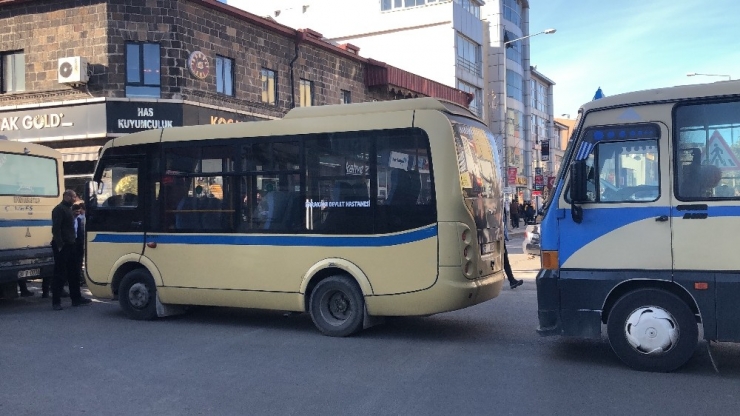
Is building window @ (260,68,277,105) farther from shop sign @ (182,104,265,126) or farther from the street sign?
the street sign

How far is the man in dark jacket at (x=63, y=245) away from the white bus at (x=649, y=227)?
8098 millimetres

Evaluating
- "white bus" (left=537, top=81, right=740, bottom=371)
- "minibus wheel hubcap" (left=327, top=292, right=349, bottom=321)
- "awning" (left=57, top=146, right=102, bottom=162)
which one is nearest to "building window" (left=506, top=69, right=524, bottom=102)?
"awning" (left=57, top=146, right=102, bottom=162)

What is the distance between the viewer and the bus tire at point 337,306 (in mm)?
8352

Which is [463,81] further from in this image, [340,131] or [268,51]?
[340,131]

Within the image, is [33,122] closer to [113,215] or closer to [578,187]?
[113,215]

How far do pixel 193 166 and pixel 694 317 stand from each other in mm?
6723

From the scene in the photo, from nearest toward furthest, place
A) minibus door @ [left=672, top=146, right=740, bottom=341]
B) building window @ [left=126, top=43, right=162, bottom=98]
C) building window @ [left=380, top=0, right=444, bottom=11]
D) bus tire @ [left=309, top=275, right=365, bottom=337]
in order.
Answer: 1. minibus door @ [left=672, top=146, right=740, bottom=341]
2. bus tire @ [left=309, top=275, right=365, bottom=337]
3. building window @ [left=126, top=43, right=162, bottom=98]
4. building window @ [left=380, top=0, right=444, bottom=11]

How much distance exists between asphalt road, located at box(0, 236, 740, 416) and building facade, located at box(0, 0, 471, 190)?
10.7m

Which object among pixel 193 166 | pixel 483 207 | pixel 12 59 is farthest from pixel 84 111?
pixel 483 207

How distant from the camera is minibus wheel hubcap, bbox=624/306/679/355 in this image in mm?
6355

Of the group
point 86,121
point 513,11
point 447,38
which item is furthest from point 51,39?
point 513,11

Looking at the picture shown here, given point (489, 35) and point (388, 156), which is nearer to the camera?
point (388, 156)

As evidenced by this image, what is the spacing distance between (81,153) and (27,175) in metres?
7.47

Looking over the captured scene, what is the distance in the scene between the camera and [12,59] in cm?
2041
